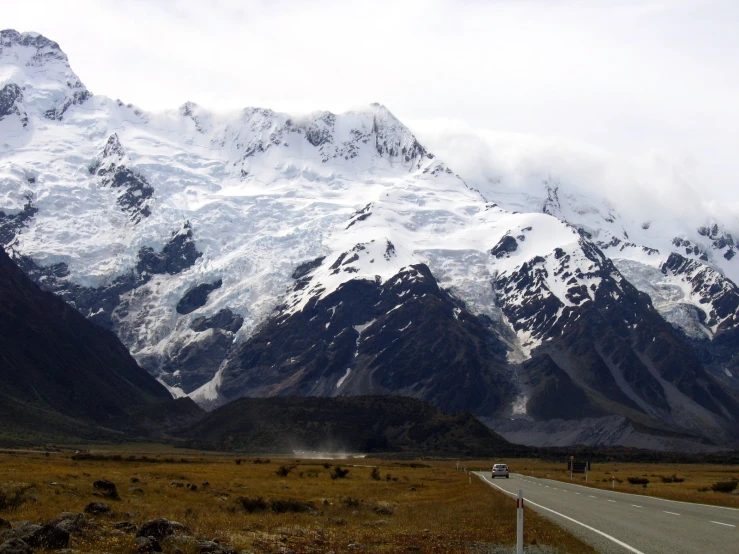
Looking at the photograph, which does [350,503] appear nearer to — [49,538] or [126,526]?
[126,526]

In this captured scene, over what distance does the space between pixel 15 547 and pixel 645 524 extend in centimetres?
2421

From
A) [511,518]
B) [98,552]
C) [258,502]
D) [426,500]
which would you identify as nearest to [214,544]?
[98,552]

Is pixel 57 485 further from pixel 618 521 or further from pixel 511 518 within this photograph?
pixel 618 521

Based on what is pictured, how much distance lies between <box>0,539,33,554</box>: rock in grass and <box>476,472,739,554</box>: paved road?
58.7 ft

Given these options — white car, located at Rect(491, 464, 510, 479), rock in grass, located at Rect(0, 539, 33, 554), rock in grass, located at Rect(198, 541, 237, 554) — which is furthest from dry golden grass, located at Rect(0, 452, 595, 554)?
white car, located at Rect(491, 464, 510, 479)

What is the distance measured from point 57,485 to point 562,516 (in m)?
25.7

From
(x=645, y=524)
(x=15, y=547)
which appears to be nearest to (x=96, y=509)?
(x=15, y=547)

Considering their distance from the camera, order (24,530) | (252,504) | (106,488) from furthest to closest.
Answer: (252,504), (106,488), (24,530)

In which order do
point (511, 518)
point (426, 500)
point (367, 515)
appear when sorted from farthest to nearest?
point (426, 500) → point (367, 515) → point (511, 518)

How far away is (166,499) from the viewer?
168 ft

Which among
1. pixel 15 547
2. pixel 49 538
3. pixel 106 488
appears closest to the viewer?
pixel 15 547

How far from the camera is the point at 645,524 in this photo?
3891cm

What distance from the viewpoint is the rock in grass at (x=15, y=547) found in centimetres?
2805

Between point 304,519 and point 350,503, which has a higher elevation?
point 350,503
